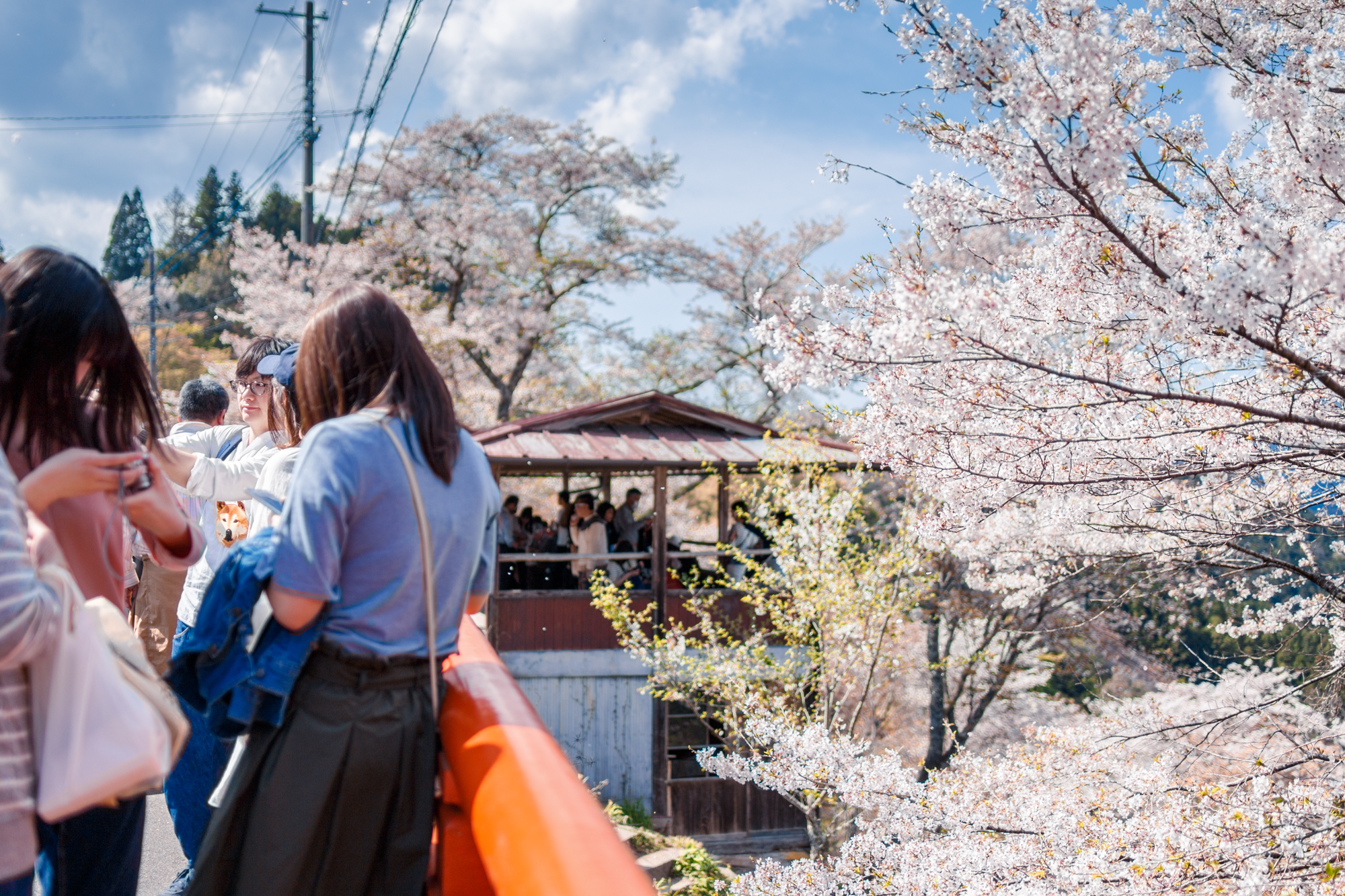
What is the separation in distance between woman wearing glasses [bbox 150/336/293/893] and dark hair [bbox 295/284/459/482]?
0.44m

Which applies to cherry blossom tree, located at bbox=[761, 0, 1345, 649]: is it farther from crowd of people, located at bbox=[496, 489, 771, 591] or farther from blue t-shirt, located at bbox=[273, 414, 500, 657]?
crowd of people, located at bbox=[496, 489, 771, 591]

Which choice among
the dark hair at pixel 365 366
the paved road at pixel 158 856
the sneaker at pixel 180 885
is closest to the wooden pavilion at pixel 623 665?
the paved road at pixel 158 856

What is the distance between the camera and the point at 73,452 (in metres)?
1.36

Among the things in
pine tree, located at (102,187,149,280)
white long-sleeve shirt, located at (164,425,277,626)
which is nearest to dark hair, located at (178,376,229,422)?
white long-sleeve shirt, located at (164,425,277,626)

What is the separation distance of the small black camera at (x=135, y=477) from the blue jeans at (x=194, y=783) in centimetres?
114

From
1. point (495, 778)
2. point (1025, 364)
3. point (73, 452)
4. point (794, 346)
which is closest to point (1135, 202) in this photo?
point (1025, 364)

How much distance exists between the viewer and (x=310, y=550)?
4.70ft

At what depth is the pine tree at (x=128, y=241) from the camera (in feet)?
146

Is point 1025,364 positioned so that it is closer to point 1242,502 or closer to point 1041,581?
point 1242,502

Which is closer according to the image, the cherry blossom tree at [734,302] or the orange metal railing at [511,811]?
the orange metal railing at [511,811]

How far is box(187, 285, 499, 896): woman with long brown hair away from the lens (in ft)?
4.81

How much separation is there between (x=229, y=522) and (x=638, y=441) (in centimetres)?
920

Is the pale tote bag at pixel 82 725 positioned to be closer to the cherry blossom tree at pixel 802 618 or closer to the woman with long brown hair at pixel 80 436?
the woman with long brown hair at pixel 80 436

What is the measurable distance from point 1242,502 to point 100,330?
5830 millimetres
